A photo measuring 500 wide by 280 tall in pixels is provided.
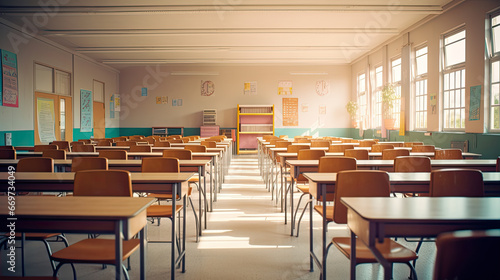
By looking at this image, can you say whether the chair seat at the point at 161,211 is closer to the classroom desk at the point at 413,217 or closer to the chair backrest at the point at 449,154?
the classroom desk at the point at 413,217

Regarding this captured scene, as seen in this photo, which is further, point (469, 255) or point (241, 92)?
point (241, 92)

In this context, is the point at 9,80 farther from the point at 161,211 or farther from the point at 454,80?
the point at 454,80

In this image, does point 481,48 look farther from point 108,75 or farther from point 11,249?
point 108,75

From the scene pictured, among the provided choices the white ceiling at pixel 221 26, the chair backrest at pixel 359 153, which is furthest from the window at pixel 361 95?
the chair backrest at pixel 359 153

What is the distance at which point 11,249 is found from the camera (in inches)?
114

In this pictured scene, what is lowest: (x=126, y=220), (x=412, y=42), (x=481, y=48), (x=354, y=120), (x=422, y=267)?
(x=422, y=267)

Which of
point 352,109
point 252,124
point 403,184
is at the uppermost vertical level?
point 352,109

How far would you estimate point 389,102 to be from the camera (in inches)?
369

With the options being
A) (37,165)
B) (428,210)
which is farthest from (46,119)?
(428,210)

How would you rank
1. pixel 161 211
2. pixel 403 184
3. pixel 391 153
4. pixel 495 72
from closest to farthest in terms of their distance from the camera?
1. pixel 403 184
2. pixel 161 211
3. pixel 391 153
4. pixel 495 72

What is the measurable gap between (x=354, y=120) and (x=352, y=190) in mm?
11892

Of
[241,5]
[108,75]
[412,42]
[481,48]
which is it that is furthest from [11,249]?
[108,75]

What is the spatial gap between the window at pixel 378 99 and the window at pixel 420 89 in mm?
2156

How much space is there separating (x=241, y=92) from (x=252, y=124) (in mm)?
1402
